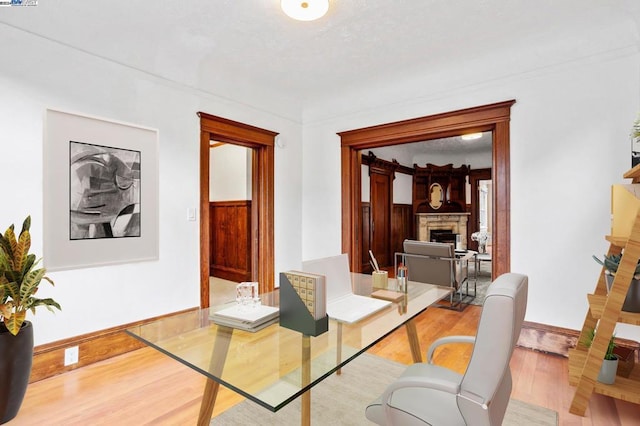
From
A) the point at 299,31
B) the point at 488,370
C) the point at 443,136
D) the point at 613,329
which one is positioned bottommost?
the point at 613,329

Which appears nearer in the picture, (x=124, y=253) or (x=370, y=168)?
(x=124, y=253)

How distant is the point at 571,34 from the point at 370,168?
3.88 metres

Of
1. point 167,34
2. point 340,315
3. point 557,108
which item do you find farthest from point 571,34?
point 167,34

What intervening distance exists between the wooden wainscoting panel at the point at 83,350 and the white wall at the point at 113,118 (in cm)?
6

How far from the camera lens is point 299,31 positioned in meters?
2.73

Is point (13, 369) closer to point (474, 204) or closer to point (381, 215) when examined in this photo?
point (381, 215)

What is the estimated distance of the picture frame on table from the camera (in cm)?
247

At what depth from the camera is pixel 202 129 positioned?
3424 mm

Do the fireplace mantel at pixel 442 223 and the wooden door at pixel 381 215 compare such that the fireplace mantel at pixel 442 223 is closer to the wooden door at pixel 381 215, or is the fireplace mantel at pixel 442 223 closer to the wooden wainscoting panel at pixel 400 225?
the wooden wainscoting panel at pixel 400 225

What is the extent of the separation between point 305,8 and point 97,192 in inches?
84.8

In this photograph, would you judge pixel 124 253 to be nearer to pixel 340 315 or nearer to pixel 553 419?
pixel 340 315

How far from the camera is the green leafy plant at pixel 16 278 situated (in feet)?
6.28

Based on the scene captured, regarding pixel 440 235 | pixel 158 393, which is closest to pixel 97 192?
pixel 158 393

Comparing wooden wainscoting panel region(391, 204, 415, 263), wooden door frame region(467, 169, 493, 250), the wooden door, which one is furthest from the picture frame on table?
wooden door frame region(467, 169, 493, 250)
